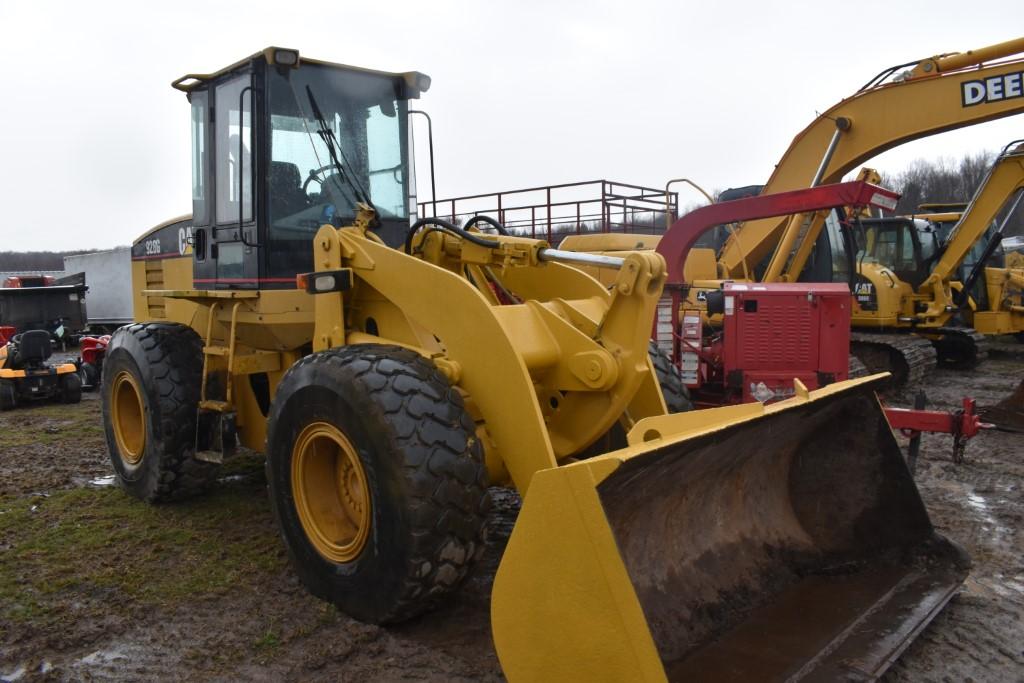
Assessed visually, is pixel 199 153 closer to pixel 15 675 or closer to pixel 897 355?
pixel 15 675

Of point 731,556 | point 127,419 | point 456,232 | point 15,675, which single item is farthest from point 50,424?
point 731,556

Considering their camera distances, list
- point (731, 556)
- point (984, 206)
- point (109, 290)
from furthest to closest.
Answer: point (109, 290) → point (984, 206) → point (731, 556)

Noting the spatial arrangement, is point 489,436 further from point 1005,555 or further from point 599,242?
point 599,242

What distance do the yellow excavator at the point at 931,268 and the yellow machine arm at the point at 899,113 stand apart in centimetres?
270

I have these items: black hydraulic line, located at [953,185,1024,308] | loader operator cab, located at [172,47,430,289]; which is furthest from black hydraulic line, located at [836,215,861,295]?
loader operator cab, located at [172,47,430,289]

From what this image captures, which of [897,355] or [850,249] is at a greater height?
[850,249]

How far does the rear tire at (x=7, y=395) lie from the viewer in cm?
990

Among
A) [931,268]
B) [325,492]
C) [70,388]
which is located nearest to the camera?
[325,492]

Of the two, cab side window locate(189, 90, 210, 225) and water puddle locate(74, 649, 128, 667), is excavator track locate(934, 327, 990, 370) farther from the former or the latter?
water puddle locate(74, 649, 128, 667)

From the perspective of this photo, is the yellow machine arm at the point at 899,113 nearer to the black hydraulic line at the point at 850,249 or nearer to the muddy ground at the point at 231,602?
the black hydraulic line at the point at 850,249

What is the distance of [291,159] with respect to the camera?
478 cm

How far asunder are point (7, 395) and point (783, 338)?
8935 millimetres

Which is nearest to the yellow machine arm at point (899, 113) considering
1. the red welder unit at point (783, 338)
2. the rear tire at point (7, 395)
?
the red welder unit at point (783, 338)

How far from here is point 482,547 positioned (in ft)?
11.2
